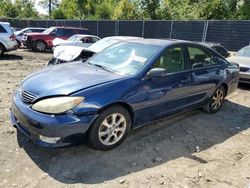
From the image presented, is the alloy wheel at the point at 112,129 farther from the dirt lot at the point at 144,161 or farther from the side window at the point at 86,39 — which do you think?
the side window at the point at 86,39

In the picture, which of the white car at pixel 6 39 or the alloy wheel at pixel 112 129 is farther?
the white car at pixel 6 39

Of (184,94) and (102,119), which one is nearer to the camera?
(102,119)

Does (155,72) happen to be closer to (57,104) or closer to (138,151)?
(138,151)

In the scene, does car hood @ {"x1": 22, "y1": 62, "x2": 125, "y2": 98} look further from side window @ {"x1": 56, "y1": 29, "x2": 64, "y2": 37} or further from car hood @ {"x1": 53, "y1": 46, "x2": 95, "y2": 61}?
side window @ {"x1": 56, "y1": 29, "x2": 64, "y2": 37}

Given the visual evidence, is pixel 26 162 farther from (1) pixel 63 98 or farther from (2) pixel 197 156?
(2) pixel 197 156

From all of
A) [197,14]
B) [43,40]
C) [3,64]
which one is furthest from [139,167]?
[197,14]

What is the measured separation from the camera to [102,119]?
12.6ft

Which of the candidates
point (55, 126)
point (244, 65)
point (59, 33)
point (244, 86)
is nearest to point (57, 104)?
point (55, 126)

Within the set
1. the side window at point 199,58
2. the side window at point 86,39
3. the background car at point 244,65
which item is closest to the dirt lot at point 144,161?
the side window at point 199,58

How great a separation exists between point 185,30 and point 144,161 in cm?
1726

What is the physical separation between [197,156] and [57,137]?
80.4 inches

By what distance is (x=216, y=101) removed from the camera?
20.0ft

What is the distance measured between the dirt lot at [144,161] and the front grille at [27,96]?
72 centimetres

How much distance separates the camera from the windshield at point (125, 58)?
4465 millimetres
